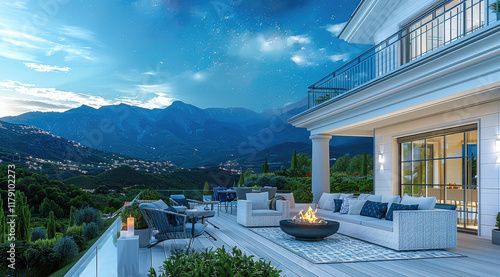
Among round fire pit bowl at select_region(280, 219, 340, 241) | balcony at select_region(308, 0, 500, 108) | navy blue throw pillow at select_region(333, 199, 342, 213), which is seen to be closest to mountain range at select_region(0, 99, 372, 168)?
balcony at select_region(308, 0, 500, 108)

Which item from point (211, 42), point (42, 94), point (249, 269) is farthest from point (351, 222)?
point (211, 42)

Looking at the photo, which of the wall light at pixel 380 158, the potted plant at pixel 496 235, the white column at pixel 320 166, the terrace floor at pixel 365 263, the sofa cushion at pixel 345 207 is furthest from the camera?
the white column at pixel 320 166

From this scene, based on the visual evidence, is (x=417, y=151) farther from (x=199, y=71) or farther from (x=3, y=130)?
(x=199, y=71)

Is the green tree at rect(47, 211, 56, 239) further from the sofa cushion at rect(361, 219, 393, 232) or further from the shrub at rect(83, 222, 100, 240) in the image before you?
the sofa cushion at rect(361, 219, 393, 232)

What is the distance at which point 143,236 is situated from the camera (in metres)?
6.12

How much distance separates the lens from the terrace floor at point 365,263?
4.51 m

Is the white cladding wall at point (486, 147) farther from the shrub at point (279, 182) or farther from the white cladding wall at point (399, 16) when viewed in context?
the shrub at point (279, 182)

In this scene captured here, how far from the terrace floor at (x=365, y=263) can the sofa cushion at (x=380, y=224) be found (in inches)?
39.2

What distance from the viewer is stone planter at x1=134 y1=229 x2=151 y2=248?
610 cm

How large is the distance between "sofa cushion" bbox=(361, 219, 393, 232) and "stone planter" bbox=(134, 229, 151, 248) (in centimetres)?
382

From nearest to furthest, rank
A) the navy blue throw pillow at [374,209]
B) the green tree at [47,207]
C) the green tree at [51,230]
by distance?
the navy blue throw pillow at [374,209]
the green tree at [51,230]
the green tree at [47,207]

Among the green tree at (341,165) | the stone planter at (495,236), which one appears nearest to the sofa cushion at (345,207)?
the stone planter at (495,236)

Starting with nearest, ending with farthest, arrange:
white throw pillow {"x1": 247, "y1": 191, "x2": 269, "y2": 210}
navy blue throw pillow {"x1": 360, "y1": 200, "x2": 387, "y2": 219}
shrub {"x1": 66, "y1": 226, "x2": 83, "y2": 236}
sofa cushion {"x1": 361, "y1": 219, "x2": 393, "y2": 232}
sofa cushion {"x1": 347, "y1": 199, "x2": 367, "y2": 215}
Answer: sofa cushion {"x1": 361, "y1": 219, "x2": 393, "y2": 232}
shrub {"x1": 66, "y1": 226, "x2": 83, "y2": 236}
navy blue throw pillow {"x1": 360, "y1": 200, "x2": 387, "y2": 219}
sofa cushion {"x1": 347, "y1": 199, "x2": 367, "y2": 215}
white throw pillow {"x1": 247, "y1": 191, "x2": 269, "y2": 210}

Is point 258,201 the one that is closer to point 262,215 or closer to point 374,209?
point 262,215
